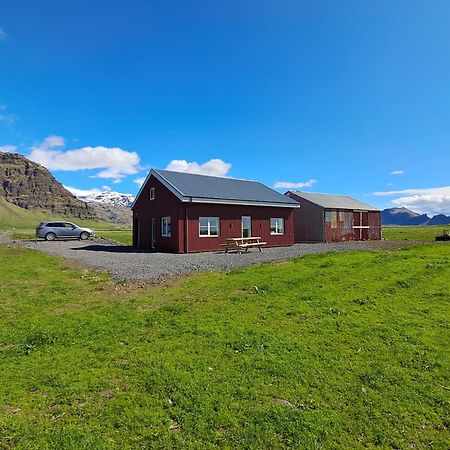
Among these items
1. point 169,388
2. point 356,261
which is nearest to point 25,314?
point 169,388

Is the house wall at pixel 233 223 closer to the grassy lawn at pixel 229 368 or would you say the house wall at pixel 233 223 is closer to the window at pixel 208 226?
the window at pixel 208 226

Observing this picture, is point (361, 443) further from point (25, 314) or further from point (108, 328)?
point (25, 314)

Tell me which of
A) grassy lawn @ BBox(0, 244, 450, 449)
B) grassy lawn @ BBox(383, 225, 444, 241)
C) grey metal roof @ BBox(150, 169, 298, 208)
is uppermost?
grey metal roof @ BBox(150, 169, 298, 208)

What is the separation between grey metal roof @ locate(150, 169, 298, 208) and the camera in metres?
25.4

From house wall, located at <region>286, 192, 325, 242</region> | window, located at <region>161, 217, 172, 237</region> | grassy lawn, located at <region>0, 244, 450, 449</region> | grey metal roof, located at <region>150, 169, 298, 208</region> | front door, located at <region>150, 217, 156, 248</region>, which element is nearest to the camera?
grassy lawn, located at <region>0, 244, 450, 449</region>

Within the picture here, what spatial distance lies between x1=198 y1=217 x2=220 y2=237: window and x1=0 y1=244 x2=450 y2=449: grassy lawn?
1487cm

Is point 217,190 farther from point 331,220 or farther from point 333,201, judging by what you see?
point 333,201

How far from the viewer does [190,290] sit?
11.1 metres

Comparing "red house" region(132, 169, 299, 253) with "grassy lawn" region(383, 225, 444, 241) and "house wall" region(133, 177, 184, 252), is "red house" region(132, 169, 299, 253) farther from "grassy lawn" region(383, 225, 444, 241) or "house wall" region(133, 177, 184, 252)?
"grassy lawn" region(383, 225, 444, 241)

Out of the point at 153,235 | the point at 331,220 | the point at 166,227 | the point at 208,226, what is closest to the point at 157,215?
the point at 166,227

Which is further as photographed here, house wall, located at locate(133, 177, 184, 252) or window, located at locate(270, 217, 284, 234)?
window, located at locate(270, 217, 284, 234)

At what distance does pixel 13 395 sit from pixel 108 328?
270 cm

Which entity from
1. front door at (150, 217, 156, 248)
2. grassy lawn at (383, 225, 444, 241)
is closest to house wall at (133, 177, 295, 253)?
front door at (150, 217, 156, 248)

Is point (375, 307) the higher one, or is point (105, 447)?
point (375, 307)
